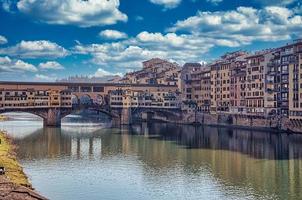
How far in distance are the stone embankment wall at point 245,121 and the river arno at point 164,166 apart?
6.80 metres

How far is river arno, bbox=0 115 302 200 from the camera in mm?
35969

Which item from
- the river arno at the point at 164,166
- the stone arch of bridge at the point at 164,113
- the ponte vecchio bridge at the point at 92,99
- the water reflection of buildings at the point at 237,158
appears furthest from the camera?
the stone arch of bridge at the point at 164,113

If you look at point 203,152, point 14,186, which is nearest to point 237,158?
point 203,152

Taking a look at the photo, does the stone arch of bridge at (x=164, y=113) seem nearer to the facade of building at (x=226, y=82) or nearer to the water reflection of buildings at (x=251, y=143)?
the facade of building at (x=226, y=82)

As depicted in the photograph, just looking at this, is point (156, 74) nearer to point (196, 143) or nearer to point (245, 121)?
point (245, 121)

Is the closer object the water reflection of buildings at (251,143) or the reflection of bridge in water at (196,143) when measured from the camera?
the water reflection of buildings at (251,143)

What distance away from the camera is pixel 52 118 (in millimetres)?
100625

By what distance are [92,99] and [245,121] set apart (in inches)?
1617

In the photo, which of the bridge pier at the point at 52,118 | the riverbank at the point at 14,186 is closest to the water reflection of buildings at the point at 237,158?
the riverbank at the point at 14,186

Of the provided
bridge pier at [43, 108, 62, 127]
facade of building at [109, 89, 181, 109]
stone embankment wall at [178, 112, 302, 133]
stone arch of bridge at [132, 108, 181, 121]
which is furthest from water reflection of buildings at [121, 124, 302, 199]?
stone arch of bridge at [132, 108, 181, 121]

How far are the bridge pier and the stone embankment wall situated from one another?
31.1m

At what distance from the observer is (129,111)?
111 meters

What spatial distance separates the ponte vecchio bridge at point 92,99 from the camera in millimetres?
100469

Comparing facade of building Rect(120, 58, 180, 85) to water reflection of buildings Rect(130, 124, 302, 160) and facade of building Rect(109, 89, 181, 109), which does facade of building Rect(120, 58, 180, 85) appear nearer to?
Answer: facade of building Rect(109, 89, 181, 109)
